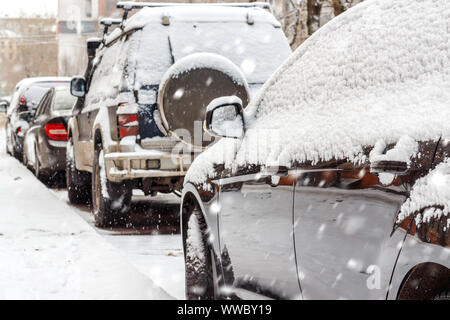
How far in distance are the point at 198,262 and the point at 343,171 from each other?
5.70 ft

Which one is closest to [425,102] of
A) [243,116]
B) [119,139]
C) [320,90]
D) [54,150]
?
[320,90]

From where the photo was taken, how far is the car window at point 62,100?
13906 mm

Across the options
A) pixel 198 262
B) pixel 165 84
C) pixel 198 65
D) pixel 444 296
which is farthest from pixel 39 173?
pixel 444 296

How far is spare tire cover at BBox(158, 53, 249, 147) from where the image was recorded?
7.42 meters

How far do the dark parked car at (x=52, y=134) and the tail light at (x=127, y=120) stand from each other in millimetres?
5593

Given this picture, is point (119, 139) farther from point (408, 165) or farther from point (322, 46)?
point (408, 165)

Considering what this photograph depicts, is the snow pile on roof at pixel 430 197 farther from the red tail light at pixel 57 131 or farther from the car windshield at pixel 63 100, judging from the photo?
the car windshield at pixel 63 100

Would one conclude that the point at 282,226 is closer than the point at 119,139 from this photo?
Yes

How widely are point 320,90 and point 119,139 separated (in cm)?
453

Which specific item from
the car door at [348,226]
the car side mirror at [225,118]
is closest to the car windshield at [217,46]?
the car side mirror at [225,118]

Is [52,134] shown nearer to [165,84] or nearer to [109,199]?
[109,199]

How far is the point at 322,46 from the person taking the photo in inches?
152

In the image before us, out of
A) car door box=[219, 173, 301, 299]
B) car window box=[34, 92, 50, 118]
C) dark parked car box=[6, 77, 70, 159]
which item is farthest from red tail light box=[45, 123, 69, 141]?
car door box=[219, 173, 301, 299]
